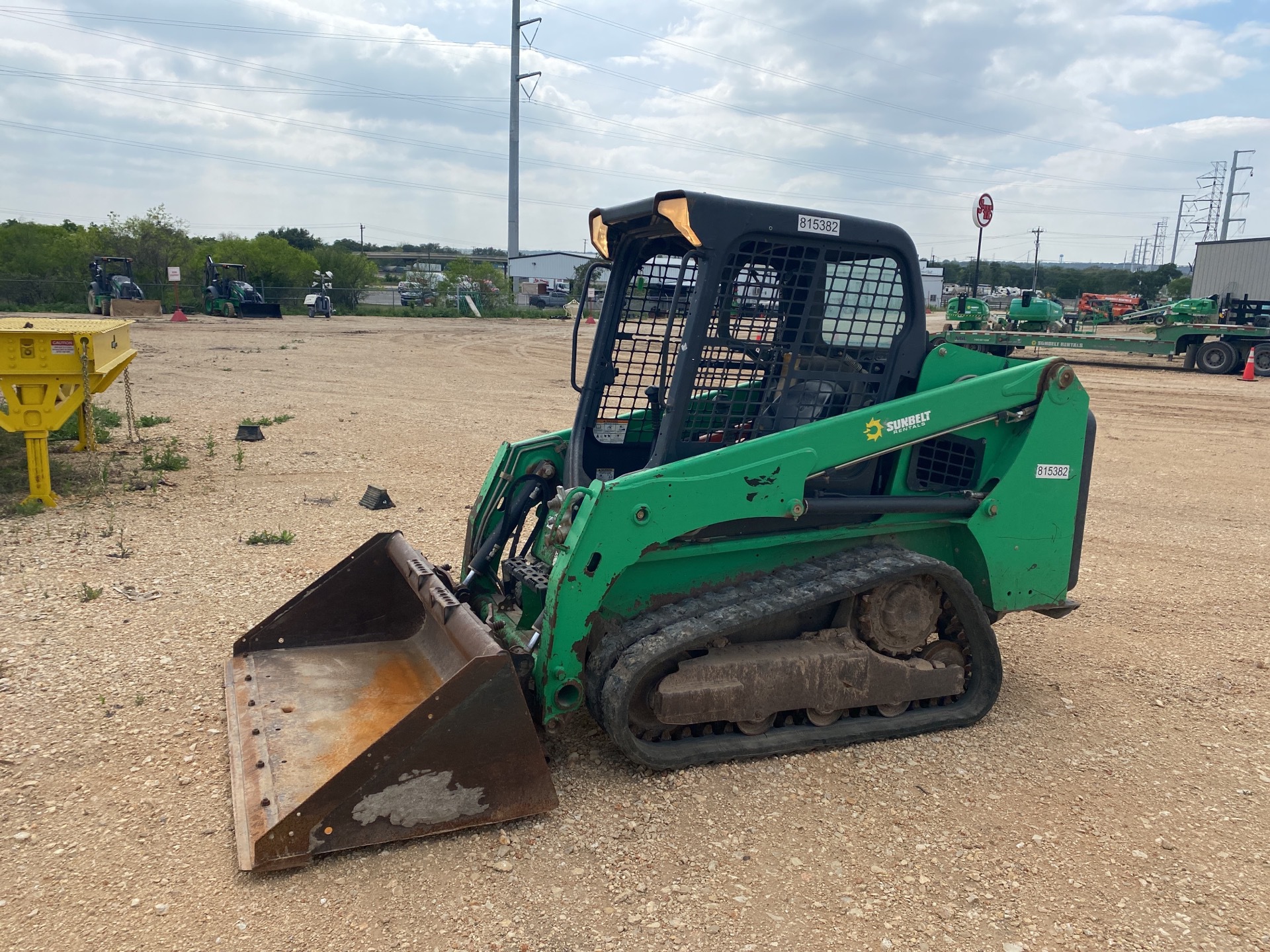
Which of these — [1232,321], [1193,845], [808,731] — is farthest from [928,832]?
[1232,321]

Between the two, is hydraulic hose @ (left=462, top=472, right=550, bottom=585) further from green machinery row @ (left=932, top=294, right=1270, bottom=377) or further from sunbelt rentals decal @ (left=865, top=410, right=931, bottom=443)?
green machinery row @ (left=932, top=294, right=1270, bottom=377)

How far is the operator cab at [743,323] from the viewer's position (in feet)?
12.8

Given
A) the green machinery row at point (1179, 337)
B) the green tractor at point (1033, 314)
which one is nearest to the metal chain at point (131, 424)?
the green machinery row at point (1179, 337)

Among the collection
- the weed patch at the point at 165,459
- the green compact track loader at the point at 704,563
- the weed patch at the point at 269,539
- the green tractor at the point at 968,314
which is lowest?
the weed patch at the point at 269,539

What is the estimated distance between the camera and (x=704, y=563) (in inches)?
155

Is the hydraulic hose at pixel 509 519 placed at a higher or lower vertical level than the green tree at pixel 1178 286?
lower

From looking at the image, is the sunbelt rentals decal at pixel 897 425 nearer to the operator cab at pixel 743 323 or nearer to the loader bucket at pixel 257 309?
the operator cab at pixel 743 323

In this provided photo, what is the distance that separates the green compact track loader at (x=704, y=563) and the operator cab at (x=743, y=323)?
0.04ft

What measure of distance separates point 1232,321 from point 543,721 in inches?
1030

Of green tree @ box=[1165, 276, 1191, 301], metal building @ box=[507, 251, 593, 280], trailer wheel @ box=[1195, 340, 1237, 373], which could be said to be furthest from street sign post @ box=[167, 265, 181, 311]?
metal building @ box=[507, 251, 593, 280]

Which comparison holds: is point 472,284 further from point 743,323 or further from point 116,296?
point 743,323

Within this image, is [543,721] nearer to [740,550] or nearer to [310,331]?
[740,550]

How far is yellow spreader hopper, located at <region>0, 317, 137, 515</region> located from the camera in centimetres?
682

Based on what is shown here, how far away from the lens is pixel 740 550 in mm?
3984
